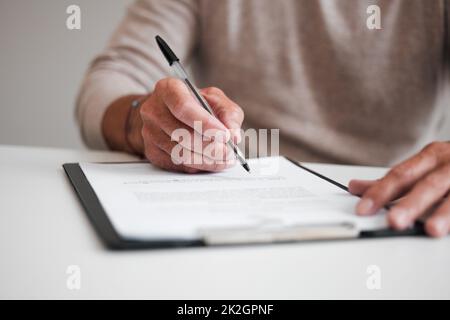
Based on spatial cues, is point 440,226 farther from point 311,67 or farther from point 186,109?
point 311,67

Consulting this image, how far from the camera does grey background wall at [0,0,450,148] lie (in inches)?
81.5

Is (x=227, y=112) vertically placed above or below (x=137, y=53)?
below

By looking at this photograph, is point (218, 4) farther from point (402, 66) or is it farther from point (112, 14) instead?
point (112, 14)

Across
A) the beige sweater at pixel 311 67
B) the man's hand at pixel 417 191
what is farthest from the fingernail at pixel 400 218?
the beige sweater at pixel 311 67

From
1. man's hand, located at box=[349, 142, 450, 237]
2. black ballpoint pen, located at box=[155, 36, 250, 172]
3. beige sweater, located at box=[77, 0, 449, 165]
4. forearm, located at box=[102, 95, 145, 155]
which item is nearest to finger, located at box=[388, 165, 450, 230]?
man's hand, located at box=[349, 142, 450, 237]

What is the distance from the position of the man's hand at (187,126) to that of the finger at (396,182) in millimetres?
187

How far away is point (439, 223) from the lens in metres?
0.44

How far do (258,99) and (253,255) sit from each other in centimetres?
74

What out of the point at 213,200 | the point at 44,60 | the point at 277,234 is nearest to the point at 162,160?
the point at 213,200

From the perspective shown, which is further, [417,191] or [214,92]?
[214,92]

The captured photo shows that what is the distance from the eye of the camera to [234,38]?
1.12 meters

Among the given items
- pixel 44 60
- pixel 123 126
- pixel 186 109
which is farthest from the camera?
pixel 44 60

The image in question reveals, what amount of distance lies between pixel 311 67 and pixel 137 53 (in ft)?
1.20
